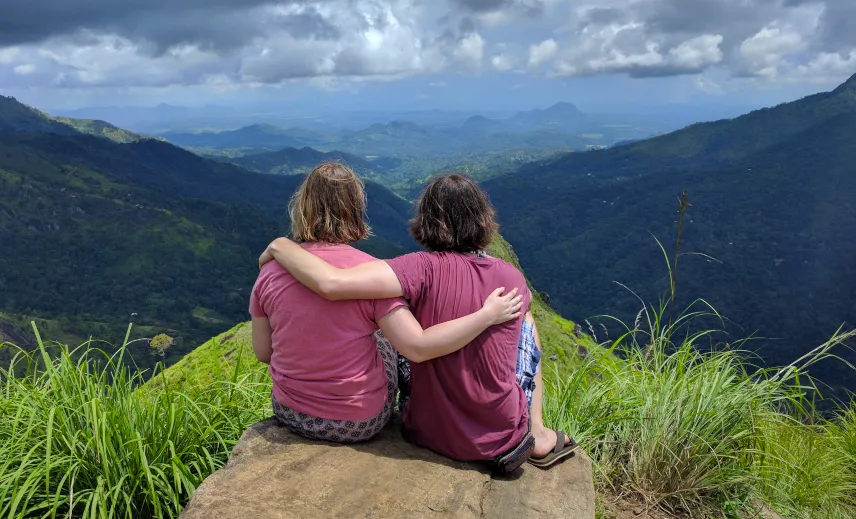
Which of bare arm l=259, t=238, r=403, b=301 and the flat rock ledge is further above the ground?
bare arm l=259, t=238, r=403, b=301

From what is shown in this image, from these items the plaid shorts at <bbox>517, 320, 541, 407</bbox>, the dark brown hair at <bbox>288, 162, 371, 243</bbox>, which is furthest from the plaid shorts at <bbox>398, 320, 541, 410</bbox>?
the dark brown hair at <bbox>288, 162, 371, 243</bbox>

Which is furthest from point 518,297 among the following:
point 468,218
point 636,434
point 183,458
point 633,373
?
point 183,458

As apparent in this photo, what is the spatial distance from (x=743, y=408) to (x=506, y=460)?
1.80 meters

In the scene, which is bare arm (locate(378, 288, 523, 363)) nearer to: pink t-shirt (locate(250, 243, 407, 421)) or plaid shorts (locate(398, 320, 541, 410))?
pink t-shirt (locate(250, 243, 407, 421))

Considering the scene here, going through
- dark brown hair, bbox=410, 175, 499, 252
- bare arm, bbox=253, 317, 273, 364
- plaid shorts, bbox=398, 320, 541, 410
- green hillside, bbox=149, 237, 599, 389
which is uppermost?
dark brown hair, bbox=410, 175, 499, 252

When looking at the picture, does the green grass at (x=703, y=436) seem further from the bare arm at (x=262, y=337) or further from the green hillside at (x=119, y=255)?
the green hillside at (x=119, y=255)

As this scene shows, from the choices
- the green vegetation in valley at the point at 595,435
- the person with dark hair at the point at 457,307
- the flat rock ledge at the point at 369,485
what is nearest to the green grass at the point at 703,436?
the green vegetation in valley at the point at 595,435

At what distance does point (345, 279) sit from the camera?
3.08m

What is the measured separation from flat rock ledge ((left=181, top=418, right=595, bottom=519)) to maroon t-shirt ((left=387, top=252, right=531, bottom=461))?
0.74 ft

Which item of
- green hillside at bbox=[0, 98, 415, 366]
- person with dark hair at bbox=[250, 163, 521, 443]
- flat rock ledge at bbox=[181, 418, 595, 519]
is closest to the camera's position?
flat rock ledge at bbox=[181, 418, 595, 519]

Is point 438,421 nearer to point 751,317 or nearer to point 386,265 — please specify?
point 386,265

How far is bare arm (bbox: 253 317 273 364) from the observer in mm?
3551

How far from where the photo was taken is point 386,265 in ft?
10.3

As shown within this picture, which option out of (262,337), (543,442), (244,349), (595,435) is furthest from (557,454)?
(244,349)
